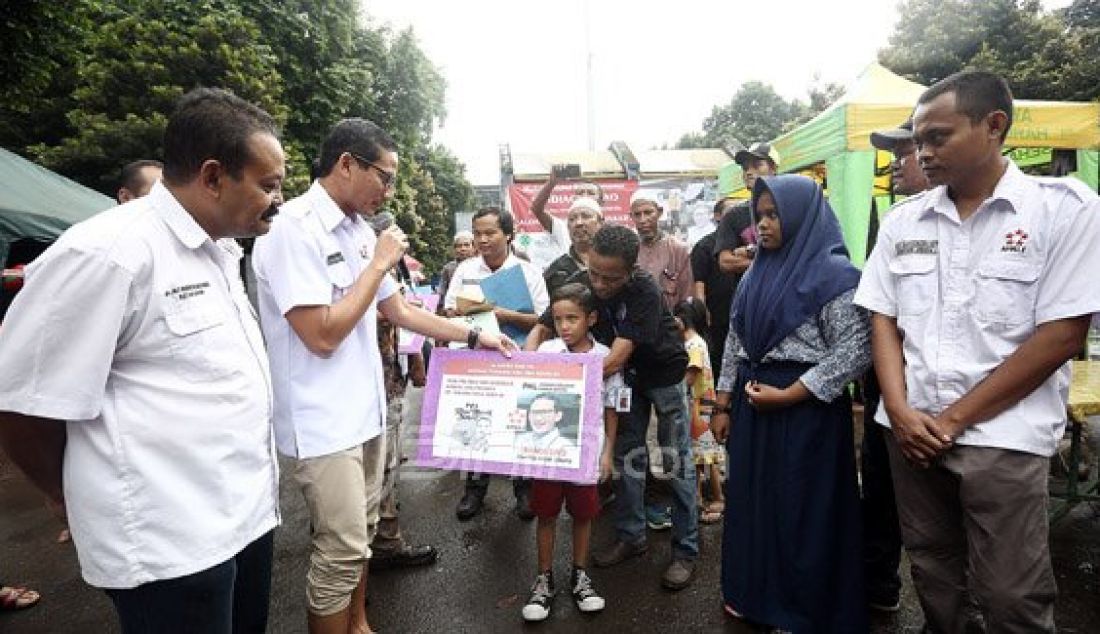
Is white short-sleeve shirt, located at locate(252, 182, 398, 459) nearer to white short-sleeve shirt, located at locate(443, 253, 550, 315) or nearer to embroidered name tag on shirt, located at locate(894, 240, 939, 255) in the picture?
white short-sleeve shirt, located at locate(443, 253, 550, 315)

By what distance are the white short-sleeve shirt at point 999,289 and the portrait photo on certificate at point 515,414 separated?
4.03 feet

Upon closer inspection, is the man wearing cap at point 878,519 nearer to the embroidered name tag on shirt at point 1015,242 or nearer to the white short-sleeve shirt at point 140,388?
the embroidered name tag on shirt at point 1015,242

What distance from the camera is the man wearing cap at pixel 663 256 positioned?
15.6 feet

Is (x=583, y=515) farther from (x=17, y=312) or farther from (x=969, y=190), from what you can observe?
(x=17, y=312)

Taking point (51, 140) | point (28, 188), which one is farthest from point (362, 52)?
point (28, 188)

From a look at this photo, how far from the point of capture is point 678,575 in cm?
312

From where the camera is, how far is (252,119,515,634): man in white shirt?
2.08m

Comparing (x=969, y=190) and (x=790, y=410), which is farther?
(x=790, y=410)

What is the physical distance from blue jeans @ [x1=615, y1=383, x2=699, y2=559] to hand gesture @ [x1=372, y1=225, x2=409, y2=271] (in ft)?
5.19

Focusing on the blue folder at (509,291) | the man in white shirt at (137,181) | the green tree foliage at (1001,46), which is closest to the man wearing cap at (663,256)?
the blue folder at (509,291)

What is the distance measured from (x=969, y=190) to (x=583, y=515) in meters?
2.06

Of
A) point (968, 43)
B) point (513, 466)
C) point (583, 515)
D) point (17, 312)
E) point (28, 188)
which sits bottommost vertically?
point (583, 515)

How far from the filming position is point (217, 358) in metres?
1.47

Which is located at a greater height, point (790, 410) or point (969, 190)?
point (969, 190)
